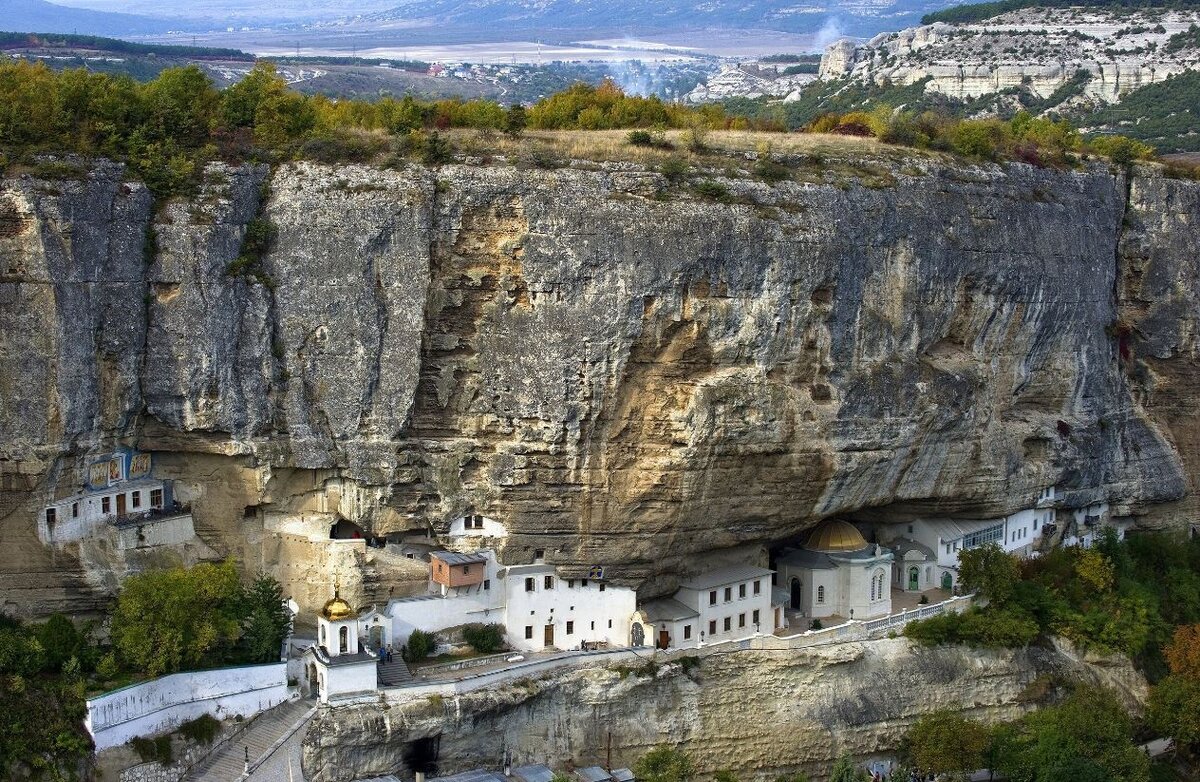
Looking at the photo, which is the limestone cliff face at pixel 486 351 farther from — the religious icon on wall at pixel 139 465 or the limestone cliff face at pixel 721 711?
the limestone cliff face at pixel 721 711

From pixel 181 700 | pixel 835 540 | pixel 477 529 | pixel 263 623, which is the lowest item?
pixel 181 700

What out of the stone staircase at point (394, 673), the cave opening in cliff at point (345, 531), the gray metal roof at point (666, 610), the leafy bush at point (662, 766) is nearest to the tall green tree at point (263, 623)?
the stone staircase at point (394, 673)

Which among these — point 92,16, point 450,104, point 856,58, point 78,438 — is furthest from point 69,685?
point 92,16

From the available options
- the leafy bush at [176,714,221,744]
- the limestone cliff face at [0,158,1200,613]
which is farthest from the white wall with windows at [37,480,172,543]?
the leafy bush at [176,714,221,744]

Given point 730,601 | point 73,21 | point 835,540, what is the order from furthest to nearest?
point 73,21 → point 835,540 → point 730,601

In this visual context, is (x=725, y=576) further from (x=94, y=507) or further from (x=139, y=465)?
(x=94, y=507)

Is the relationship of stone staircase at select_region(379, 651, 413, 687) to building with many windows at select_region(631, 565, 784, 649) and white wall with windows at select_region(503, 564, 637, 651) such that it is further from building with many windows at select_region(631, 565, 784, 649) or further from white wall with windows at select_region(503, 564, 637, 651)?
building with many windows at select_region(631, 565, 784, 649)

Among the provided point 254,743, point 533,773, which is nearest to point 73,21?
point 254,743

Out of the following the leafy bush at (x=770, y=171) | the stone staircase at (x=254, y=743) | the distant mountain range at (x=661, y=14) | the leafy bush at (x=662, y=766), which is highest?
the distant mountain range at (x=661, y=14)
